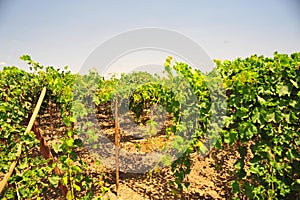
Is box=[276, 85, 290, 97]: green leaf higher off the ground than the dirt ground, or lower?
higher

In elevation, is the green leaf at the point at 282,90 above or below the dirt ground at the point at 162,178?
above

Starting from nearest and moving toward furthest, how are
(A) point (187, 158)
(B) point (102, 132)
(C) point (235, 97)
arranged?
(C) point (235, 97)
(A) point (187, 158)
(B) point (102, 132)

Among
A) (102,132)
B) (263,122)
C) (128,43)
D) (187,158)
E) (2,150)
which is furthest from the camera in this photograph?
(102,132)

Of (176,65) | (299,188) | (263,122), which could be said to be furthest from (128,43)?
(299,188)

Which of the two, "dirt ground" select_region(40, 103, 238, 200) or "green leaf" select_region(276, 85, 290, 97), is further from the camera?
"dirt ground" select_region(40, 103, 238, 200)

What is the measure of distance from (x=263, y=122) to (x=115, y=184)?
135 inches

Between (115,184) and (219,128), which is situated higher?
(219,128)

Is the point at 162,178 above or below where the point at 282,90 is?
below

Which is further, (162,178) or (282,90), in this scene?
(162,178)

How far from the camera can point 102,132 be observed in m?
8.46

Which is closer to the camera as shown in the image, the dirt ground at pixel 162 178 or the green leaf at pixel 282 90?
the green leaf at pixel 282 90

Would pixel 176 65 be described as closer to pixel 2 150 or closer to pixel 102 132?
pixel 2 150

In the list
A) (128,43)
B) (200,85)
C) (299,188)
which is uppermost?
(128,43)

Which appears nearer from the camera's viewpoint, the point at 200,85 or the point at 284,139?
the point at 284,139
